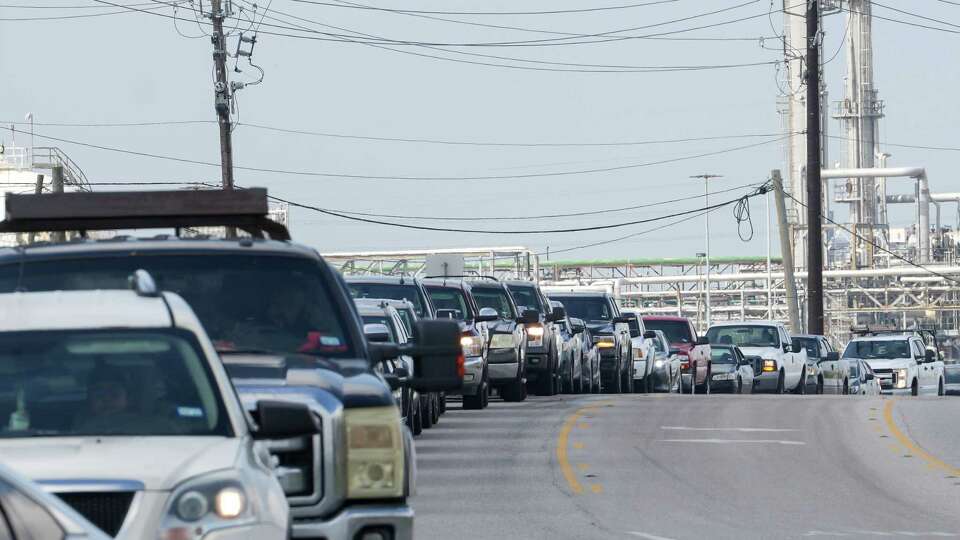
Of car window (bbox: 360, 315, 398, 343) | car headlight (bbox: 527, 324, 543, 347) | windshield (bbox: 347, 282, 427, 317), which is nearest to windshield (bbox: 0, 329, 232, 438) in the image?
car window (bbox: 360, 315, 398, 343)

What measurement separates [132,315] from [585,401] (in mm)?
22820

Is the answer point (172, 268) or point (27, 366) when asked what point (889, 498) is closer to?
point (172, 268)

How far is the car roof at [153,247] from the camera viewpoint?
9.30 m

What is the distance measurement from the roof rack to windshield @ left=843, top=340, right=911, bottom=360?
37.1 m

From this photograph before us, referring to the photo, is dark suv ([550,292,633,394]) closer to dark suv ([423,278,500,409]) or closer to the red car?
the red car

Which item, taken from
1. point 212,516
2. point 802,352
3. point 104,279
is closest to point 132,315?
point 212,516

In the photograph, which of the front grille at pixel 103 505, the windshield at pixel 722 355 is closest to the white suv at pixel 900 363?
the windshield at pixel 722 355

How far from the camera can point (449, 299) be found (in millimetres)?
26547

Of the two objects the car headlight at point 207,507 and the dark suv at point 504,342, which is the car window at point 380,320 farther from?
the car headlight at point 207,507

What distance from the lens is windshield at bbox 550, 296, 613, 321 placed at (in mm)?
36219

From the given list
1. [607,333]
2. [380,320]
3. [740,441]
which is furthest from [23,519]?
[607,333]

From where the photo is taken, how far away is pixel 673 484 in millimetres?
17078

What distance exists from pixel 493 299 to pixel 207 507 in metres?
23.5

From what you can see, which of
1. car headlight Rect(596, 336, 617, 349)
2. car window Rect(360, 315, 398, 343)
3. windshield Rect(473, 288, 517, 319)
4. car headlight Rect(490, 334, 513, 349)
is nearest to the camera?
car window Rect(360, 315, 398, 343)
